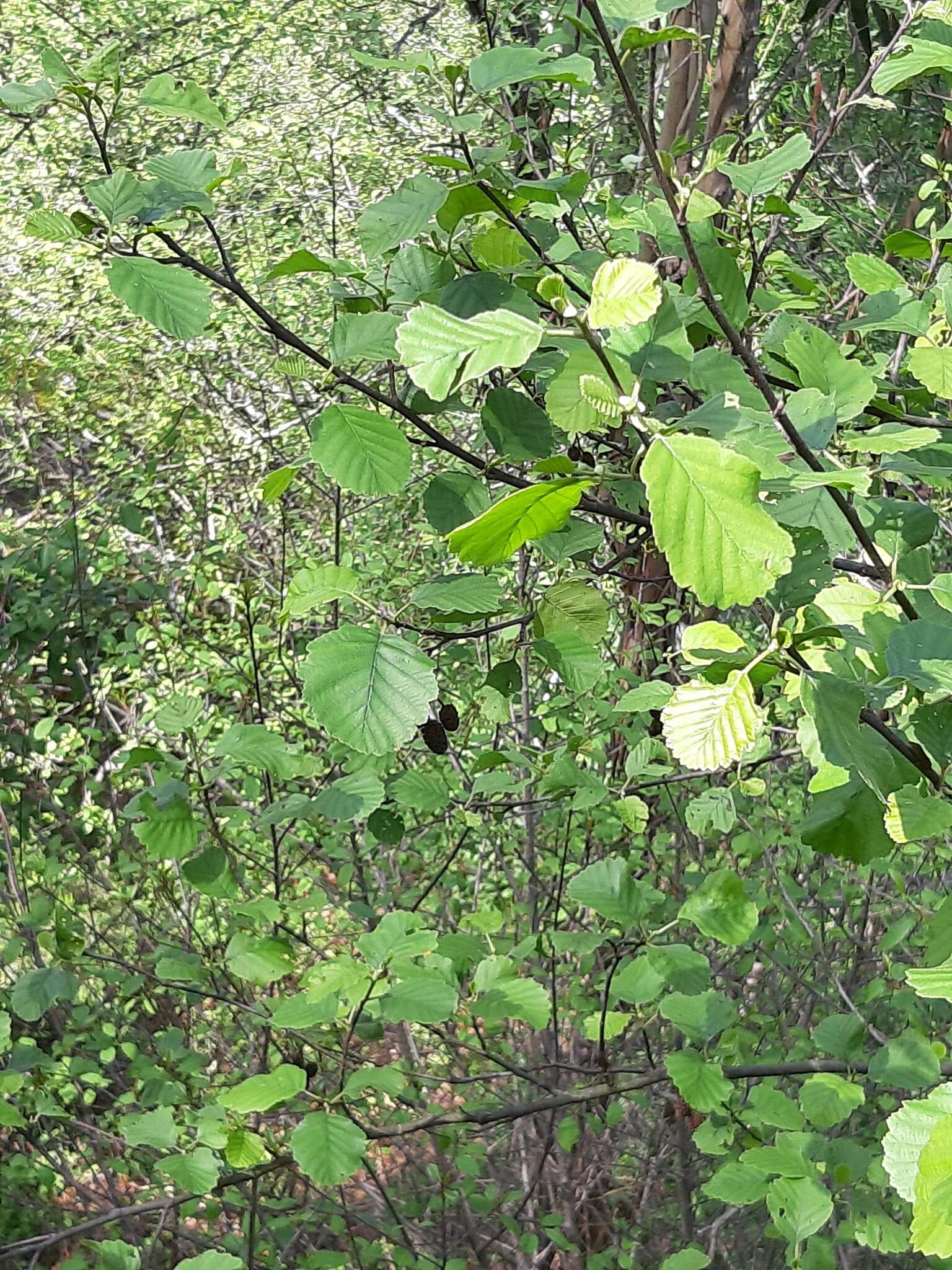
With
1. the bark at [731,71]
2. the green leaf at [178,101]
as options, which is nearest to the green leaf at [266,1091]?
the green leaf at [178,101]

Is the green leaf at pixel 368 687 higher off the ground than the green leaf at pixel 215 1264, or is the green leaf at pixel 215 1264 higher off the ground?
the green leaf at pixel 368 687

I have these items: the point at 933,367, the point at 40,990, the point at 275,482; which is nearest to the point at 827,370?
the point at 933,367

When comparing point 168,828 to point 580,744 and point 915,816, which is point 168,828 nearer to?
point 580,744

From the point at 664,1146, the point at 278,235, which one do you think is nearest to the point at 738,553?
the point at 664,1146

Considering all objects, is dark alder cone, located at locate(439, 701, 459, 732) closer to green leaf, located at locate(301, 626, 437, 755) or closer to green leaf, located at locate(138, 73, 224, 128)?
green leaf, located at locate(301, 626, 437, 755)

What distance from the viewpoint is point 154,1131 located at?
4.30 ft

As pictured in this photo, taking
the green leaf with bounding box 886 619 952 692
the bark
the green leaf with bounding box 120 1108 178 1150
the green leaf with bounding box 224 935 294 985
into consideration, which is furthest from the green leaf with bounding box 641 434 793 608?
the bark

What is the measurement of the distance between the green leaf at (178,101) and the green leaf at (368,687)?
50 cm

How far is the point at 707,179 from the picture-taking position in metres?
2.19

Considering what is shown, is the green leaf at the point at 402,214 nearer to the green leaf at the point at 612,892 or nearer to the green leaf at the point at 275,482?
the green leaf at the point at 275,482

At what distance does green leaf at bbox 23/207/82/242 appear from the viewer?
2.87ft

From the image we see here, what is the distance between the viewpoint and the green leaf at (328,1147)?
1.04 m

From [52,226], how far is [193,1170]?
1.08m

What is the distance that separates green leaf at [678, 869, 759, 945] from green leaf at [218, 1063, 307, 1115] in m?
0.46
